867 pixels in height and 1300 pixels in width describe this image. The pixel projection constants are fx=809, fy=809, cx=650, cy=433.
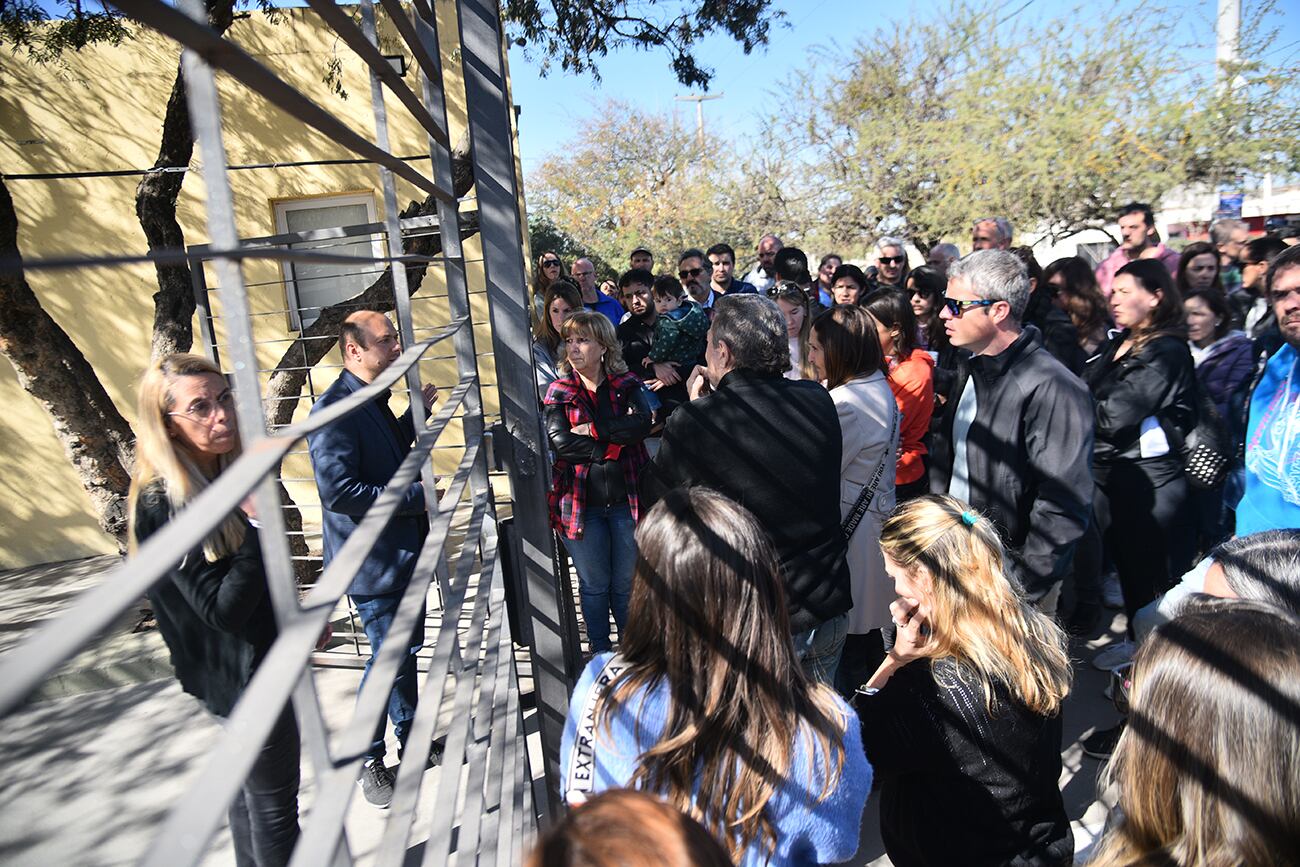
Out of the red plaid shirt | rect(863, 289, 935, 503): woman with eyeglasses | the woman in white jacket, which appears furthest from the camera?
rect(863, 289, 935, 503): woman with eyeglasses

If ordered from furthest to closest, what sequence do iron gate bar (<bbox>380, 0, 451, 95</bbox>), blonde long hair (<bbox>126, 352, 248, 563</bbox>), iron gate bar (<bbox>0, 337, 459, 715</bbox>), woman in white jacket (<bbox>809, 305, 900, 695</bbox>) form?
1. woman in white jacket (<bbox>809, 305, 900, 695</bbox>)
2. blonde long hair (<bbox>126, 352, 248, 563</bbox>)
3. iron gate bar (<bbox>380, 0, 451, 95</bbox>)
4. iron gate bar (<bbox>0, 337, 459, 715</bbox>)

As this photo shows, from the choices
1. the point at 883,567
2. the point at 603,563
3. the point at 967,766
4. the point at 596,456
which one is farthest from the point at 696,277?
the point at 967,766

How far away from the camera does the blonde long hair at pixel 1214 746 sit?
119 cm

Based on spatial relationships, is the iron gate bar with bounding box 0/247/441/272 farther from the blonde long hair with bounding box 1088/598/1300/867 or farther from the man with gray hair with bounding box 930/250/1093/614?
the man with gray hair with bounding box 930/250/1093/614

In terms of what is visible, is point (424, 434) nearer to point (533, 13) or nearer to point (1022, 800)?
point (1022, 800)

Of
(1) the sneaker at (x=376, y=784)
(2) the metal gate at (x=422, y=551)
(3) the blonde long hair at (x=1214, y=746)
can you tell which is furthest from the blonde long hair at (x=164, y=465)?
(3) the blonde long hair at (x=1214, y=746)

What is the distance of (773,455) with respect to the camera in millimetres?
2480

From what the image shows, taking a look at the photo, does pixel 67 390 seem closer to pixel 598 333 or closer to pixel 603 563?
pixel 598 333

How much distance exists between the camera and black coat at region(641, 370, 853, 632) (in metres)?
2.48

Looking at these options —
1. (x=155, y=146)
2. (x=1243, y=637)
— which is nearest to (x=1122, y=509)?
(x=1243, y=637)

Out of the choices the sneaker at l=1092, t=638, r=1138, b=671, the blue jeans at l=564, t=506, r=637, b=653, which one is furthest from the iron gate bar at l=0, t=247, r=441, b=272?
the sneaker at l=1092, t=638, r=1138, b=671

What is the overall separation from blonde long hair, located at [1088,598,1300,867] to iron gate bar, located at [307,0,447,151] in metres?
1.59

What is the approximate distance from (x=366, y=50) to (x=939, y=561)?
1599mm

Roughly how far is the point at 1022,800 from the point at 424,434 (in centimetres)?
148
